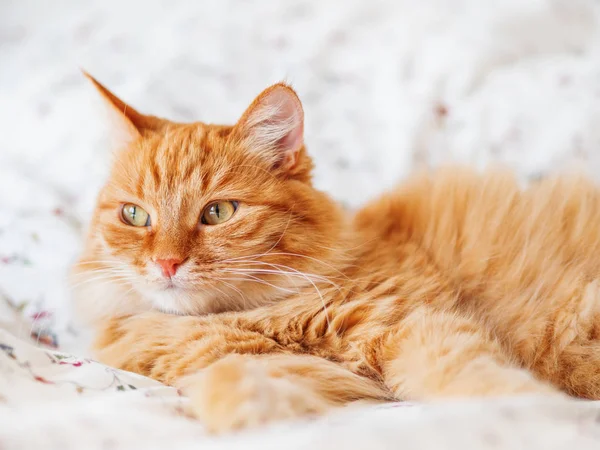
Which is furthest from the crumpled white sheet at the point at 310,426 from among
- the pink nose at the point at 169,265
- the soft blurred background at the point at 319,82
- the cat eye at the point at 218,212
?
the soft blurred background at the point at 319,82

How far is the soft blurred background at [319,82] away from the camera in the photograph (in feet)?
7.80

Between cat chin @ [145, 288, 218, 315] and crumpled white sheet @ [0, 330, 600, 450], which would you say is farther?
cat chin @ [145, 288, 218, 315]

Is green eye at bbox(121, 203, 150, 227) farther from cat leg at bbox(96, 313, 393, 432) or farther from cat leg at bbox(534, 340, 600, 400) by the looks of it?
cat leg at bbox(534, 340, 600, 400)

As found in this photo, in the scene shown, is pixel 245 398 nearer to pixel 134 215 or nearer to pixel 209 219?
pixel 209 219

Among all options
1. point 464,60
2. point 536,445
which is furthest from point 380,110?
point 536,445

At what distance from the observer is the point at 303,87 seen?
9.02ft

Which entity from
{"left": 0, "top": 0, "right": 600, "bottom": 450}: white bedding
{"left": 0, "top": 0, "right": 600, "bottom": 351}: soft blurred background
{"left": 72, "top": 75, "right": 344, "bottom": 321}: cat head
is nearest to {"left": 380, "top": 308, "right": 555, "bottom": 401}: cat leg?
{"left": 72, "top": 75, "right": 344, "bottom": 321}: cat head

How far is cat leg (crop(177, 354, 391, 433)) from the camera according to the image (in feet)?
3.35

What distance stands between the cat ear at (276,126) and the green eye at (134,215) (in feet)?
1.10

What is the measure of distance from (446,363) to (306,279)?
1.42ft

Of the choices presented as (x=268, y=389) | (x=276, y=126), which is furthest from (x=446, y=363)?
(x=276, y=126)

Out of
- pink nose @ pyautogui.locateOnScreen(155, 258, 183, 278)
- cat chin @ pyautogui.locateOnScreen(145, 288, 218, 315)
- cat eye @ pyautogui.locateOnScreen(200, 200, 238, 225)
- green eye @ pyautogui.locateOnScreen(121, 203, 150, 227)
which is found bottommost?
cat chin @ pyautogui.locateOnScreen(145, 288, 218, 315)

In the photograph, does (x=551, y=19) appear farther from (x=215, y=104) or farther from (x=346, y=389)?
(x=346, y=389)

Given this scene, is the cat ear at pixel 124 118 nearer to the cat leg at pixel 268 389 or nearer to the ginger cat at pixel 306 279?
the ginger cat at pixel 306 279
